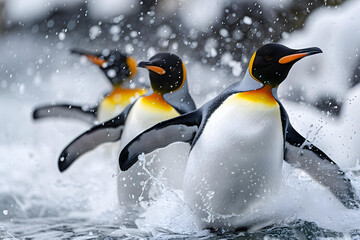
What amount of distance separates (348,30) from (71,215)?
304cm

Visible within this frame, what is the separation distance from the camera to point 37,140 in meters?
4.18

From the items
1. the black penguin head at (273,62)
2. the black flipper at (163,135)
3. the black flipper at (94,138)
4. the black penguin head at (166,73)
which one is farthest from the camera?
the black flipper at (94,138)

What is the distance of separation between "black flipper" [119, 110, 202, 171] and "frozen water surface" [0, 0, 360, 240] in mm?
137

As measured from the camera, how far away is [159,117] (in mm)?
1649

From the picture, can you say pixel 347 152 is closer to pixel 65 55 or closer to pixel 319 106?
pixel 319 106

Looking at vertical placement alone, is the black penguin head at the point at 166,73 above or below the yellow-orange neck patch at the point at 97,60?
below

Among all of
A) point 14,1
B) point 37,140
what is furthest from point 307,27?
point 14,1

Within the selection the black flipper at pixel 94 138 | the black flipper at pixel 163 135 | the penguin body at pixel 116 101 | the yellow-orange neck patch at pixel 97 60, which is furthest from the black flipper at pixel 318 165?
the yellow-orange neck patch at pixel 97 60

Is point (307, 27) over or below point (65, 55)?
below

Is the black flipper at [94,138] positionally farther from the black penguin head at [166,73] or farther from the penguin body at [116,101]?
the penguin body at [116,101]

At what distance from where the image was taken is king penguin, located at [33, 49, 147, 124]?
235 cm

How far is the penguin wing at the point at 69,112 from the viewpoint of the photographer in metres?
2.42

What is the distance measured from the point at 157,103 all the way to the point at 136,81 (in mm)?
1111

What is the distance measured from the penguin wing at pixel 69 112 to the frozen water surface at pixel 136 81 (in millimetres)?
214
